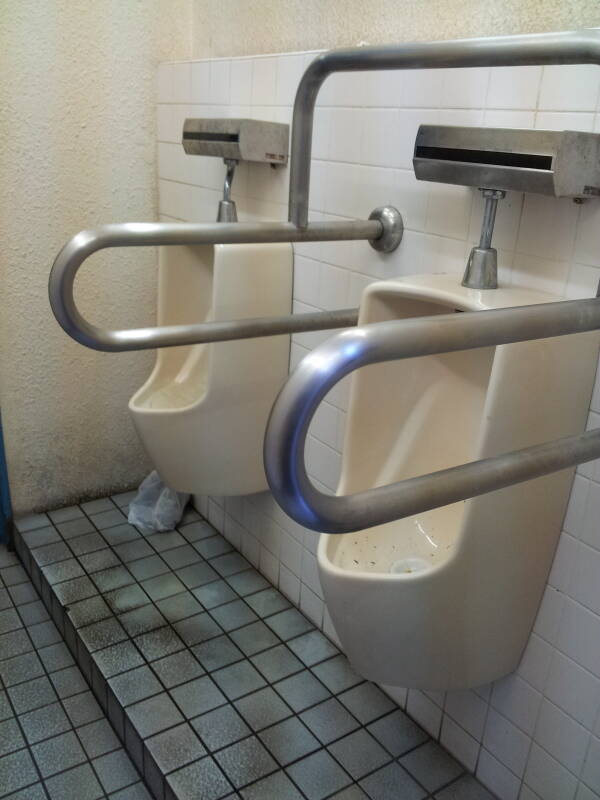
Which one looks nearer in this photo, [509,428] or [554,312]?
[554,312]

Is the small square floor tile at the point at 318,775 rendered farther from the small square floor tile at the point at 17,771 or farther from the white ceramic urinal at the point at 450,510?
the small square floor tile at the point at 17,771

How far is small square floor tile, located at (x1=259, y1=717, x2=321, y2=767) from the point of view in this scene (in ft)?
4.77

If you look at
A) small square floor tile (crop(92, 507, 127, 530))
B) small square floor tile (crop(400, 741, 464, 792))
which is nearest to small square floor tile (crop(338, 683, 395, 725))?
small square floor tile (crop(400, 741, 464, 792))

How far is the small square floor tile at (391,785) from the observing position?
1.38 meters

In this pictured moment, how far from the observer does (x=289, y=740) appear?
4.89ft

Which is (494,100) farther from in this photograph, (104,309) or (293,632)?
(104,309)

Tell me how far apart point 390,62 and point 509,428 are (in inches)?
22.4

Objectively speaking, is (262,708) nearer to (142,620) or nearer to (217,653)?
(217,653)

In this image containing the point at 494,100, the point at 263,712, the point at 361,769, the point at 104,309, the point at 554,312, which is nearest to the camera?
the point at 554,312

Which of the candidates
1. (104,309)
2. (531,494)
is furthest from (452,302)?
(104,309)

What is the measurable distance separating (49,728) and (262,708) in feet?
1.57

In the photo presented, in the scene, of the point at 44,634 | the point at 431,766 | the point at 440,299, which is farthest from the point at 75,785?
the point at 440,299

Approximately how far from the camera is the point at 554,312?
82cm

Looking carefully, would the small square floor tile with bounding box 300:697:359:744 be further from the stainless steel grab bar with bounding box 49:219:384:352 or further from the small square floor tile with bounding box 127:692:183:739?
the stainless steel grab bar with bounding box 49:219:384:352
